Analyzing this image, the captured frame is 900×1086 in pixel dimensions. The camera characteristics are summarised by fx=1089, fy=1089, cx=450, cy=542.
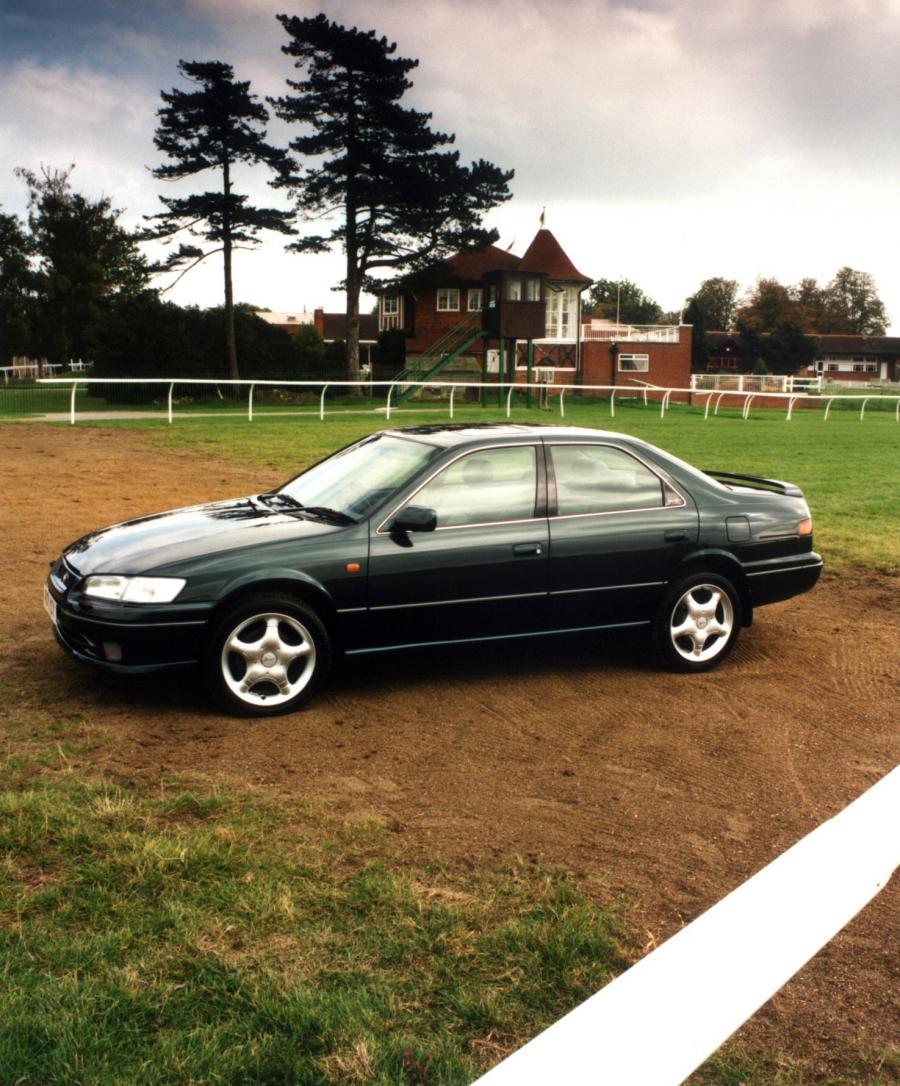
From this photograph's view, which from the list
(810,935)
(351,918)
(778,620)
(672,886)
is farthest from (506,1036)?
(778,620)

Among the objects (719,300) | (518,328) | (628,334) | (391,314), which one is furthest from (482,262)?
(719,300)

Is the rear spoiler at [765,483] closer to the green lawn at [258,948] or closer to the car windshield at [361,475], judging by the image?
the car windshield at [361,475]

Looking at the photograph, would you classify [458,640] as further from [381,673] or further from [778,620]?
[778,620]

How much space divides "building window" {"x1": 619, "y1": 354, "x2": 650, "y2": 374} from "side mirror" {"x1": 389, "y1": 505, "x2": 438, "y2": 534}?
61.9m

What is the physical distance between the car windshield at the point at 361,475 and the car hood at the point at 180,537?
262mm

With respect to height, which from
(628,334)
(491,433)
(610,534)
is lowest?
(610,534)

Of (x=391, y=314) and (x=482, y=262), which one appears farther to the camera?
(x=391, y=314)

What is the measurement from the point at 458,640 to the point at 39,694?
2.29 metres

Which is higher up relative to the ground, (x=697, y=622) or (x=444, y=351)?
(x=444, y=351)

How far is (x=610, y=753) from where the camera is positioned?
5.21 metres

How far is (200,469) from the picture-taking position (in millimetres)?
17453

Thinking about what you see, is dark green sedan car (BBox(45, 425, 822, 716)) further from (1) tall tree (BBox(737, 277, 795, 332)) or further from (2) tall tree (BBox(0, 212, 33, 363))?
(1) tall tree (BBox(737, 277, 795, 332))

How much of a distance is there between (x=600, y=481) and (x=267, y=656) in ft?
7.66

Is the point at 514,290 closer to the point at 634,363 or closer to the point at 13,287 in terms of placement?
the point at 634,363
